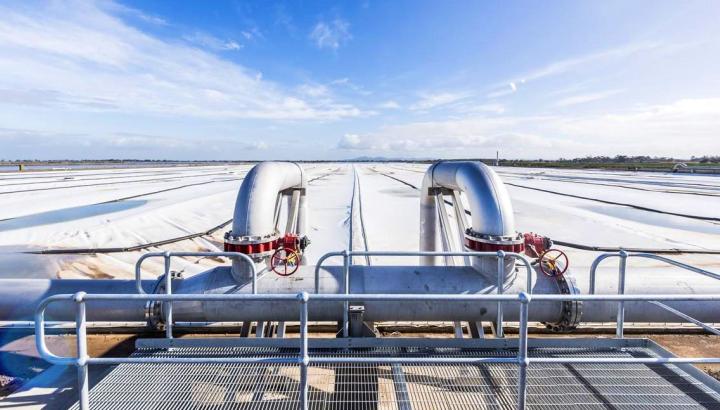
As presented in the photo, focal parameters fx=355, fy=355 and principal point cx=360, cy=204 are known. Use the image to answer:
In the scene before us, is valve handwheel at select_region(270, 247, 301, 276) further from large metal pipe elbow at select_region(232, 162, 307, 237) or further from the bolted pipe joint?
the bolted pipe joint

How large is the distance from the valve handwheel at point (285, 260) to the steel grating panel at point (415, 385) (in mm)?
1043

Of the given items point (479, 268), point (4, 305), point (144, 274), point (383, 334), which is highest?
point (479, 268)

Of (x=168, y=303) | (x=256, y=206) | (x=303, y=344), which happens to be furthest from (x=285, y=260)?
(x=303, y=344)

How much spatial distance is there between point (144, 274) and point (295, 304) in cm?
469

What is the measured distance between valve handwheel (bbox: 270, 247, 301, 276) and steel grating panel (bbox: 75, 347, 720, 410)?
1.04m

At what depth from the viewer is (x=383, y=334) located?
18.8 ft

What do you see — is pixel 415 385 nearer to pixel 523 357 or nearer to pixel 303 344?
pixel 523 357

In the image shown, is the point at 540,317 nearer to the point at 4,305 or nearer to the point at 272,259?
the point at 272,259

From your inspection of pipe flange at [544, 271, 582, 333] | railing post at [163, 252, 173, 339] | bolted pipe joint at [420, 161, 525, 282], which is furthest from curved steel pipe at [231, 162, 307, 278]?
pipe flange at [544, 271, 582, 333]

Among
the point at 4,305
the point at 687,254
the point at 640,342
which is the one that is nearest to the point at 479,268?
the point at 640,342

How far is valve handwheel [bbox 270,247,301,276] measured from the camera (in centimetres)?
438

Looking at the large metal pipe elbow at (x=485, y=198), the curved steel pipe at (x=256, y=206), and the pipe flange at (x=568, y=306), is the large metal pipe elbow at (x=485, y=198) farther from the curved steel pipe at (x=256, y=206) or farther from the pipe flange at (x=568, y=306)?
the curved steel pipe at (x=256, y=206)

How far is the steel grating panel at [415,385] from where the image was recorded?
298 centimetres

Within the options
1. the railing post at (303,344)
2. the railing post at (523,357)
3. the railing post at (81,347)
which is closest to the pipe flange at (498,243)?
the railing post at (523,357)
